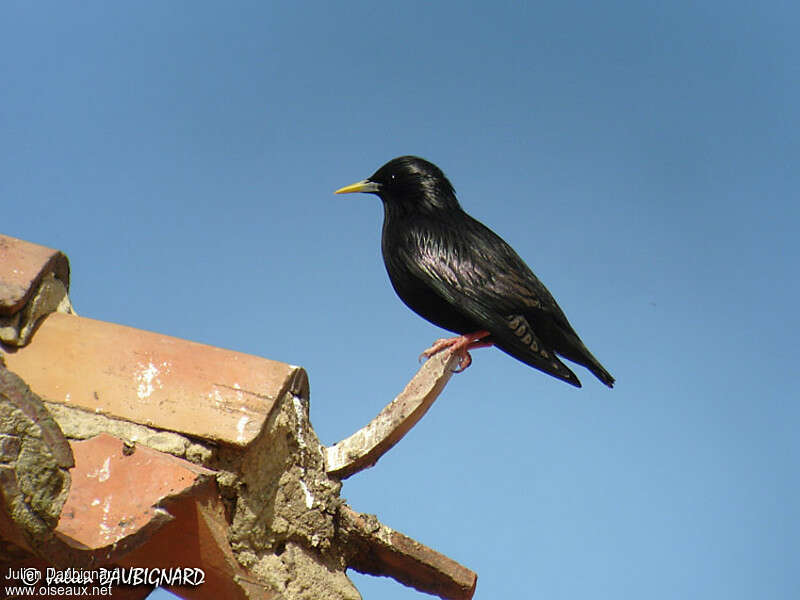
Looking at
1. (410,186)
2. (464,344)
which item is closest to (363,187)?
(410,186)

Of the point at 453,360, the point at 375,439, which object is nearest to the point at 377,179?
the point at 453,360

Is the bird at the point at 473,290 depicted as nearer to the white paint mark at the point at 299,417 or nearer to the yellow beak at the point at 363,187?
the yellow beak at the point at 363,187

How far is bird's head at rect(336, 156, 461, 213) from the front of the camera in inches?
190

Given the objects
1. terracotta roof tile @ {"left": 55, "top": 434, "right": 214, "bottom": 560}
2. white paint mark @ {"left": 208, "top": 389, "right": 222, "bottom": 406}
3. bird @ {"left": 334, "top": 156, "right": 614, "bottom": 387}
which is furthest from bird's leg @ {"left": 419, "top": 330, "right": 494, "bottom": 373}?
terracotta roof tile @ {"left": 55, "top": 434, "right": 214, "bottom": 560}

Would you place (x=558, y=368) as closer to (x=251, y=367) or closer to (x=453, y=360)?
(x=453, y=360)

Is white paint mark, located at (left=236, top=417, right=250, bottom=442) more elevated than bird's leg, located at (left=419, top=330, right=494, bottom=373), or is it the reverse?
bird's leg, located at (left=419, top=330, right=494, bottom=373)

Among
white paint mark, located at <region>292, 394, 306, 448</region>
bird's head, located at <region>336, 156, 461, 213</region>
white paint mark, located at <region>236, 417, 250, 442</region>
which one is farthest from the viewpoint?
bird's head, located at <region>336, 156, 461, 213</region>

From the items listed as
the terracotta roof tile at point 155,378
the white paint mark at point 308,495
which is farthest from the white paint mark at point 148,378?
the white paint mark at point 308,495

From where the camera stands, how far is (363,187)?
493 cm

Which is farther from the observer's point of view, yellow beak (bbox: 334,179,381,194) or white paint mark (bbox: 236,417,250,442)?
yellow beak (bbox: 334,179,381,194)

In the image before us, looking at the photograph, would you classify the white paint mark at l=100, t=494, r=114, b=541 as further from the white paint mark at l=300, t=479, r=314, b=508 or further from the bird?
the bird

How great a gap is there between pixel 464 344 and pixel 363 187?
1115 mm

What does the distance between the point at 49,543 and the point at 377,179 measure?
330 centimetres

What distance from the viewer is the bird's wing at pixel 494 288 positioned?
4.21 meters
